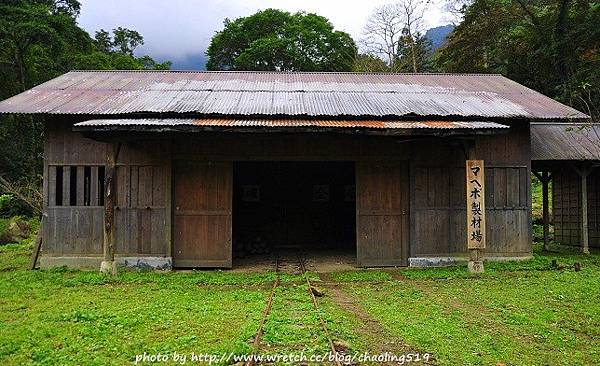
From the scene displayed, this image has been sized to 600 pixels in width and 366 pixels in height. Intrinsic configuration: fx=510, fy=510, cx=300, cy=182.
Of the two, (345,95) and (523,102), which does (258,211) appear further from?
(523,102)

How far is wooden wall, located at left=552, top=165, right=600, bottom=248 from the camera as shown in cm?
1452

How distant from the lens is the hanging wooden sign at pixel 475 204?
10352 millimetres

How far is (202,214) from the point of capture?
1123 centimetres

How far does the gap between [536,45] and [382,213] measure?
1799 cm

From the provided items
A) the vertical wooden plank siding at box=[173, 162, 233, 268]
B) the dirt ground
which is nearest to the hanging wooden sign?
the dirt ground

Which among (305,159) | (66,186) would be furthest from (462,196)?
(66,186)

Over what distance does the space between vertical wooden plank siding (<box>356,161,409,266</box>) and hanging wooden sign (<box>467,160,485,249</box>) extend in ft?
4.85

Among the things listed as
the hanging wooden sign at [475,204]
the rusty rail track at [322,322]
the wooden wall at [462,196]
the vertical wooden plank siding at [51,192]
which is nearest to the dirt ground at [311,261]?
the rusty rail track at [322,322]

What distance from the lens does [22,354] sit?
525cm

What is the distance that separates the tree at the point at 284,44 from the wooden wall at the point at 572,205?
2185cm

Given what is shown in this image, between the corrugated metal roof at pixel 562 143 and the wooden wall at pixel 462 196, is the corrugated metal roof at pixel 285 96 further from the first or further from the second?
the corrugated metal roof at pixel 562 143

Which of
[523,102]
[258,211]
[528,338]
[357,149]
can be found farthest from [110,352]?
[258,211]

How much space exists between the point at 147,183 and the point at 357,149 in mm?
4683

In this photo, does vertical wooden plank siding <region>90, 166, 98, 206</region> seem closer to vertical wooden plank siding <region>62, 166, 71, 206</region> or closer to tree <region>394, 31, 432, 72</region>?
vertical wooden plank siding <region>62, 166, 71, 206</region>
